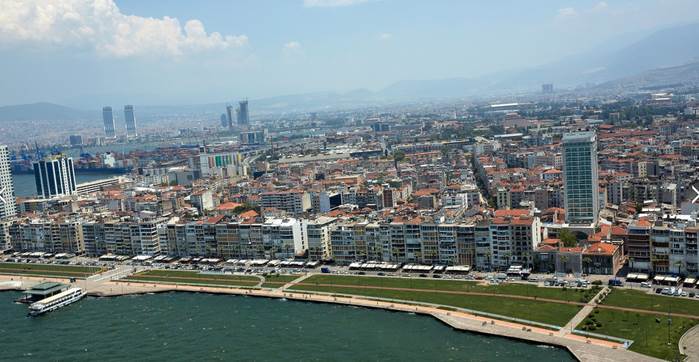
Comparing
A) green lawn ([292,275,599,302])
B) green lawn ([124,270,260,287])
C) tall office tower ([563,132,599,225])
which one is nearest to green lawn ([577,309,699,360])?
green lawn ([292,275,599,302])

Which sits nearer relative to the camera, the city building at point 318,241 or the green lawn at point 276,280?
the green lawn at point 276,280


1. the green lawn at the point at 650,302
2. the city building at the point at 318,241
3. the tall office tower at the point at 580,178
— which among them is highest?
the tall office tower at the point at 580,178

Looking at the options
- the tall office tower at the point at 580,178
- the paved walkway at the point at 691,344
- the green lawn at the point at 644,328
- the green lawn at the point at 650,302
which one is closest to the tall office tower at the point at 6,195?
the tall office tower at the point at 580,178

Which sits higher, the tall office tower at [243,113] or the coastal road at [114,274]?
the tall office tower at [243,113]

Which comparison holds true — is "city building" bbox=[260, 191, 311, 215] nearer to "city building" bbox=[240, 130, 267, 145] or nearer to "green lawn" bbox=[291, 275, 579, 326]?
"green lawn" bbox=[291, 275, 579, 326]

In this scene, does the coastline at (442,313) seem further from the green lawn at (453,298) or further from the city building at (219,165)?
the city building at (219,165)

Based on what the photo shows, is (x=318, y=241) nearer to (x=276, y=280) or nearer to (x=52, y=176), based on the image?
(x=276, y=280)

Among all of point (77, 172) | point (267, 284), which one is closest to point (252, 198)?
point (267, 284)

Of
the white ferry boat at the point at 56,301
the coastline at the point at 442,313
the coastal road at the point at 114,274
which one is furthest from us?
the coastal road at the point at 114,274

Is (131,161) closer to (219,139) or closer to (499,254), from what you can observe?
(219,139)
